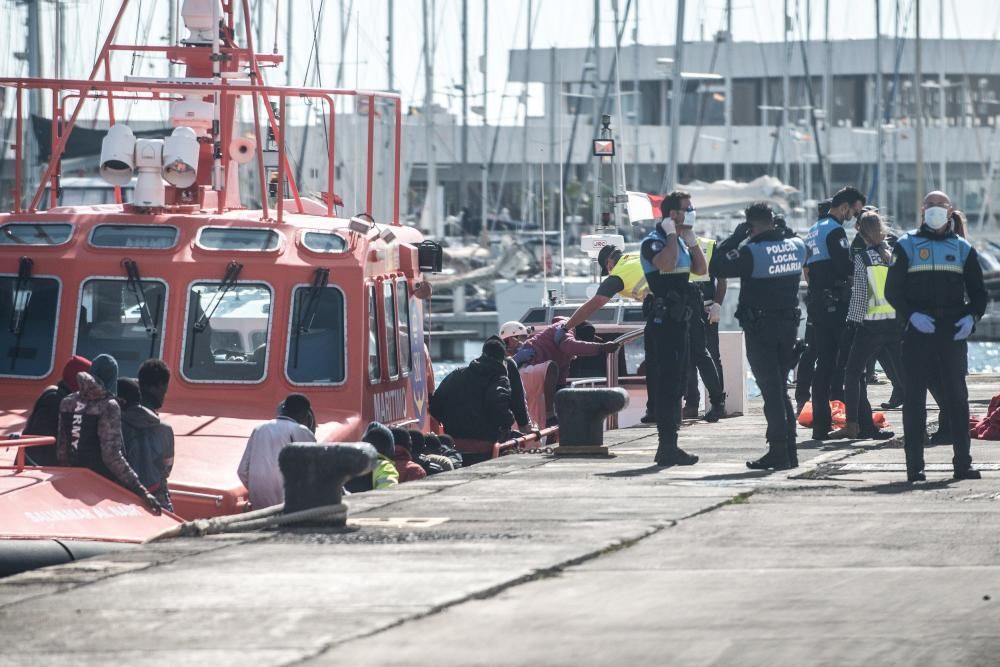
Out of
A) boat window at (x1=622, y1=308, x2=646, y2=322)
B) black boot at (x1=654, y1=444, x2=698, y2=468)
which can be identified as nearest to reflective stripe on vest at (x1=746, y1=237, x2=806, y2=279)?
black boot at (x1=654, y1=444, x2=698, y2=468)

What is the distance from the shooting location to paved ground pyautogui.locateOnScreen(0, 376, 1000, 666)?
6051mm

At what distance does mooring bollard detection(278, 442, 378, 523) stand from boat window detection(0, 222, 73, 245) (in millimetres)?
4818

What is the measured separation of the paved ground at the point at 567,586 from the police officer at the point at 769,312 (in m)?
0.95

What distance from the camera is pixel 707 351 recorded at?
1562 centimetres

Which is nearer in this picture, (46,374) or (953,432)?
(953,432)

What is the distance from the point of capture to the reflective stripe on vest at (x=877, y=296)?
1338 cm

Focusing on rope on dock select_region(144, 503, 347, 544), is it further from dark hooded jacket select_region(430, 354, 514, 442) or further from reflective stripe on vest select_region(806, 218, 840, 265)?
reflective stripe on vest select_region(806, 218, 840, 265)

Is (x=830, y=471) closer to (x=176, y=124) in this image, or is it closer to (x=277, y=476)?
(x=277, y=476)

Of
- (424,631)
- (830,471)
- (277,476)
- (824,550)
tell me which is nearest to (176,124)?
(277,476)

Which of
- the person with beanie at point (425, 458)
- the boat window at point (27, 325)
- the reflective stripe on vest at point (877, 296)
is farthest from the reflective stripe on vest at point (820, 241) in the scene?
the boat window at point (27, 325)

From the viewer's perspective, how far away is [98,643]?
6.23 m

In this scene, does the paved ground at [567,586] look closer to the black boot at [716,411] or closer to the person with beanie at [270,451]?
the person with beanie at [270,451]

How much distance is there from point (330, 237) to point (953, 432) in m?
4.72

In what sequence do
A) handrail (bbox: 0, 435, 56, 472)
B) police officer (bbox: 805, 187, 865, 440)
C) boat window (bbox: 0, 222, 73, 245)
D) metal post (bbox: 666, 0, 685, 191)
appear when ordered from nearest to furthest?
handrail (bbox: 0, 435, 56, 472), boat window (bbox: 0, 222, 73, 245), police officer (bbox: 805, 187, 865, 440), metal post (bbox: 666, 0, 685, 191)
